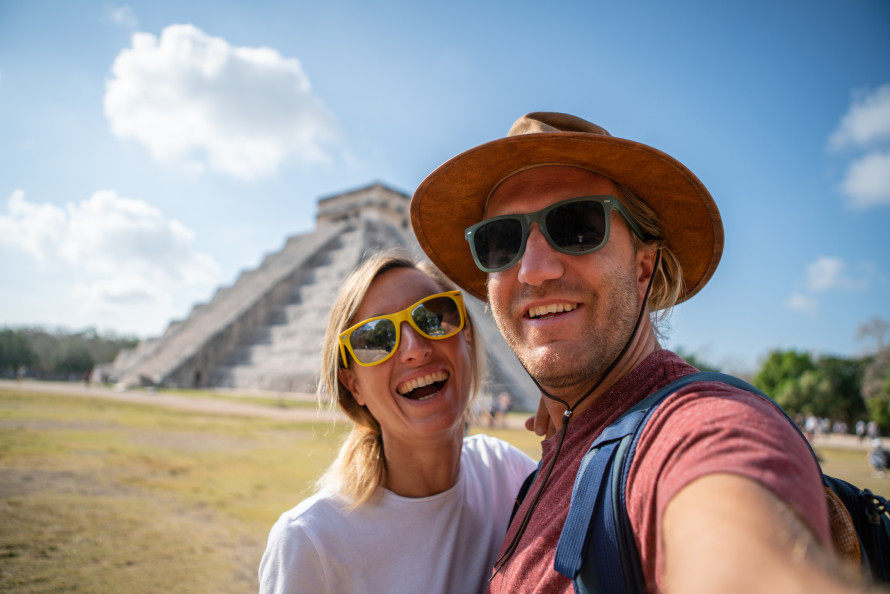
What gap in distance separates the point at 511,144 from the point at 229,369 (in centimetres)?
3190

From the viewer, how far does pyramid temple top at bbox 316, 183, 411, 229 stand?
4269cm

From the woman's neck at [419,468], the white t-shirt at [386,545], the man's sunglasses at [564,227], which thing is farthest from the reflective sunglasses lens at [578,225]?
the white t-shirt at [386,545]

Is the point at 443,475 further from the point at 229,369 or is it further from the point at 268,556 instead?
the point at 229,369

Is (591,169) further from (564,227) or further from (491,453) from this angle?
(491,453)

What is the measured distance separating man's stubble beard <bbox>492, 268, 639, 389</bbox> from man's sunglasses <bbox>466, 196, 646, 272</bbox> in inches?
4.9

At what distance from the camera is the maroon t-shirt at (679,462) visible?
2.50 feet

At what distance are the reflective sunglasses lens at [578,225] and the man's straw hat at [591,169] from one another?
0.19 meters

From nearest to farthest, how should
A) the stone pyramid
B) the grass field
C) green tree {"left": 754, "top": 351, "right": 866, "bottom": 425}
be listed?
1. the grass field
2. the stone pyramid
3. green tree {"left": 754, "top": 351, "right": 866, "bottom": 425}

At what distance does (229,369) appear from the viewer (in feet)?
99.1

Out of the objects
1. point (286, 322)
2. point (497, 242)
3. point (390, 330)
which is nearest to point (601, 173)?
point (497, 242)

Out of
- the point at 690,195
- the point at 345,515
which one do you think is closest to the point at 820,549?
the point at 690,195

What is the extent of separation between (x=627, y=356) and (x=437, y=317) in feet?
2.98

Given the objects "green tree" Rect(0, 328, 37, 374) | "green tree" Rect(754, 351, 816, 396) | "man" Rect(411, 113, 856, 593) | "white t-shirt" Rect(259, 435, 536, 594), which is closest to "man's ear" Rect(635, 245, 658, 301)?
"man" Rect(411, 113, 856, 593)

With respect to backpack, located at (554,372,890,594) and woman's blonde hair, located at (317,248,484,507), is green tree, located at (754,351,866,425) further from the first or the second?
backpack, located at (554,372,890,594)
